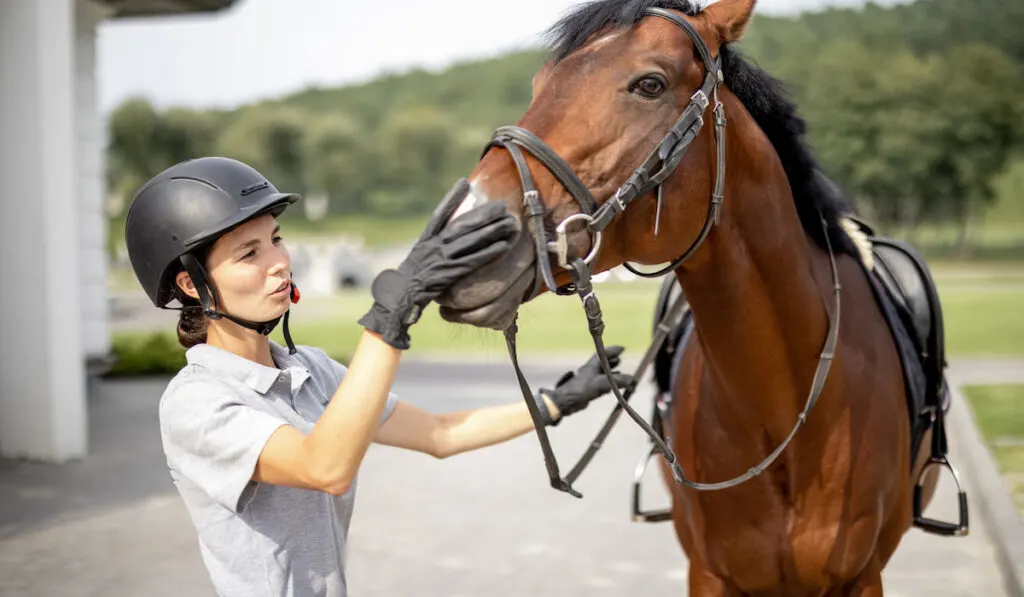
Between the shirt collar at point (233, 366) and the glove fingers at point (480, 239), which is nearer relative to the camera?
the glove fingers at point (480, 239)

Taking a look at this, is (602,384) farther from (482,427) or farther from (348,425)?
(348,425)

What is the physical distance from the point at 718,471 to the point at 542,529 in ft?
11.8

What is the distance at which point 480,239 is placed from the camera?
4.96ft

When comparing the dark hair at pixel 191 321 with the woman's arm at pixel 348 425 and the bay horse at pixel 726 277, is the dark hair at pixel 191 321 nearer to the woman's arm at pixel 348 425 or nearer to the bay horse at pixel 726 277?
the woman's arm at pixel 348 425

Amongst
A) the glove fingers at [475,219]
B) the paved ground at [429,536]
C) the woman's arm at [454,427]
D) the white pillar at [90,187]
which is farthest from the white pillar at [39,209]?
the glove fingers at [475,219]

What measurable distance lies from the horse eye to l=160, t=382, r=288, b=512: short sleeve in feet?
3.07

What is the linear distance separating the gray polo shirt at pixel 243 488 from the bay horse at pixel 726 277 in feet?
1.59

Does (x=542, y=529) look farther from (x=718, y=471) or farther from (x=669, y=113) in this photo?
(x=669, y=113)

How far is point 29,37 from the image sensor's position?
682 centimetres

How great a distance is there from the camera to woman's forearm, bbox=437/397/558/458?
228 centimetres

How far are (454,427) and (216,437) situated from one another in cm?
68

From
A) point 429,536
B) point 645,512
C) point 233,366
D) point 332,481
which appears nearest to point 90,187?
point 429,536

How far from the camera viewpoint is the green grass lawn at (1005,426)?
6570mm

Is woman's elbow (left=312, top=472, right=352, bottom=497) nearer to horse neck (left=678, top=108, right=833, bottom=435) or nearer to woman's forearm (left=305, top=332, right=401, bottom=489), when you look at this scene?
woman's forearm (left=305, top=332, right=401, bottom=489)
